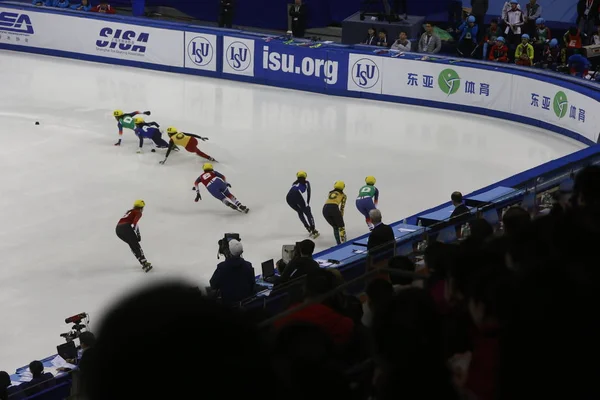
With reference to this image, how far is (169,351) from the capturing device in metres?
1.95

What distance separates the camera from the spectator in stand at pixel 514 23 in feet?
77.7

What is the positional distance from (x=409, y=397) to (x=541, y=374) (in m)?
0.42

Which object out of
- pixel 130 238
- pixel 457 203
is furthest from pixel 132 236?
pixel 457 203

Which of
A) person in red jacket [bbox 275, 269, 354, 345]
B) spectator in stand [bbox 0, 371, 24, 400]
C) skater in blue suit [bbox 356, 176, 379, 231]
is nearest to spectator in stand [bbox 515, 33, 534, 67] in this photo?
skater in blue suit [bbox 356, 176, 379, 231]

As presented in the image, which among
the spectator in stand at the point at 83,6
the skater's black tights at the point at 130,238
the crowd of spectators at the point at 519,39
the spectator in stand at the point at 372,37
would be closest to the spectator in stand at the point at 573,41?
the crowd of spectators at the point at 519,39

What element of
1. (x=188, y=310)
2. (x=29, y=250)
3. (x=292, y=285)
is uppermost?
(x=188, y=310)

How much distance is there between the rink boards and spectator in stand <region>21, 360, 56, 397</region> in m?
13.2

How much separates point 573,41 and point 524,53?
110 cm

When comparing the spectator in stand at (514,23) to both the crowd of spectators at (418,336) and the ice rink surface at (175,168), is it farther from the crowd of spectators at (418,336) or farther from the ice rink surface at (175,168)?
the crowd of spectators at (418,336)

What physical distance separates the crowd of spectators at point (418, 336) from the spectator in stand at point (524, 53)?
18.0 m

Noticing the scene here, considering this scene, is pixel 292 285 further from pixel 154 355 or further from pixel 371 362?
pixel 154 355

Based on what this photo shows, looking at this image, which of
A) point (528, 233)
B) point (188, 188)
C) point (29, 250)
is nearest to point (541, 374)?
point (528, 233)

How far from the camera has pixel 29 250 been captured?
1464 centimetres

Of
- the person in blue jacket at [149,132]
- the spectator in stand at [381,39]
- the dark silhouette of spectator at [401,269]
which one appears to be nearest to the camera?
the dark silhouette of spectator at [401,269]
